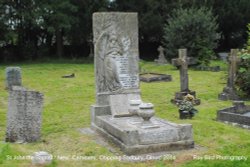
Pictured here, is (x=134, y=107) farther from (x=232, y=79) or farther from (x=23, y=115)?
(x=232, y=79)

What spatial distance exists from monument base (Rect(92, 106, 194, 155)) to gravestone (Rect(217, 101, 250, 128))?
262cm

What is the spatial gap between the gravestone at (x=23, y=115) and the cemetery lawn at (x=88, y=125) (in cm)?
34

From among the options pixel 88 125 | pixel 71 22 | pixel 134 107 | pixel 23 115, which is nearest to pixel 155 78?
pixel 88 125

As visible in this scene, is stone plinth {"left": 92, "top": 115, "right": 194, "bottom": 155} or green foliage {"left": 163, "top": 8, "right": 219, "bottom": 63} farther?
green foliage {"left": 163, "top": 8, "right": 219, "bottom": 63}

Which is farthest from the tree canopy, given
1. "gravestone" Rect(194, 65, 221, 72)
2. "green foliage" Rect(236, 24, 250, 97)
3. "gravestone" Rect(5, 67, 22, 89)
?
"green foliage" Rect(236, 24, 250, 97)

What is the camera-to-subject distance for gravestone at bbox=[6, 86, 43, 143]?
9.12m

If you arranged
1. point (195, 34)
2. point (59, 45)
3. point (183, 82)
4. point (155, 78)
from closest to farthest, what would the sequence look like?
point (183, 82) → point (155, 78) → point (195, 34) → point (59, 45)

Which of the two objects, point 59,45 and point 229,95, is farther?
point 59,45

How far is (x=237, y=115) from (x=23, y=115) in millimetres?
5475

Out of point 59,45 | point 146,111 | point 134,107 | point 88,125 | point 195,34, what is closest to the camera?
point 146,111

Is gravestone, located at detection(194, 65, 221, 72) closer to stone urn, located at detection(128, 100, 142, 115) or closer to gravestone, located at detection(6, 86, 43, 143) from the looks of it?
stone urn, located at detection(128, 100, 142, 115)

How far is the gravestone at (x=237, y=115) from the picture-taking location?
428 inches

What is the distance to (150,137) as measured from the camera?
8461mm

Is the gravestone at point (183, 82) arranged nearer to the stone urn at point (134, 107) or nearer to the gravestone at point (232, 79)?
the gravestone at point (232, 79)
